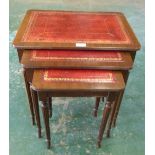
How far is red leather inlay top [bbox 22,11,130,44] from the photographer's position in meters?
1.80

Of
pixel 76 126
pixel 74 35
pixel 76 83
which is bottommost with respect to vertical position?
pixel 76 126

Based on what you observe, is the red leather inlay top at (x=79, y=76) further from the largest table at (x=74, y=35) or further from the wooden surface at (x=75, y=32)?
the wooden surface at (x=75, y=32)

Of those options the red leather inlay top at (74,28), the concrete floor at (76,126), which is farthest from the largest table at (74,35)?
the concrete floor at (76,126)

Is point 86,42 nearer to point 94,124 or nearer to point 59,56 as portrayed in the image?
point 59,56

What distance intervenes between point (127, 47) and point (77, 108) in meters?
0.81

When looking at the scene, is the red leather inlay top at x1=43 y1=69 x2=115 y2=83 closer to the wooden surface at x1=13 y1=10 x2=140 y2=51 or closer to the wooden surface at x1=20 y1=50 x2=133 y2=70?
the wooden surface at x1=20 y1=50 x2=133 y2=70

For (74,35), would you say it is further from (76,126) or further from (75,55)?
(76,126)

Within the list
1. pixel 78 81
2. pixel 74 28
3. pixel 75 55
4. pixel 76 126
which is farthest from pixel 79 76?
pixel 76 126

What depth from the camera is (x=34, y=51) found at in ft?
5.70

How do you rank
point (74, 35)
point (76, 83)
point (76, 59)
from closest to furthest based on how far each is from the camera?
point (76, 83)
point (76, 59)
point (74, 35)

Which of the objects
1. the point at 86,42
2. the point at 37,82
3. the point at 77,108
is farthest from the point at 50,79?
the point at 77,108

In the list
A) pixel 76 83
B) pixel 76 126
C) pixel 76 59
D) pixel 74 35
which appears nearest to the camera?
pixel 76 83

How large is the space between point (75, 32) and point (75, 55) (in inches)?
8.7

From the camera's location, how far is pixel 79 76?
1.61 m
